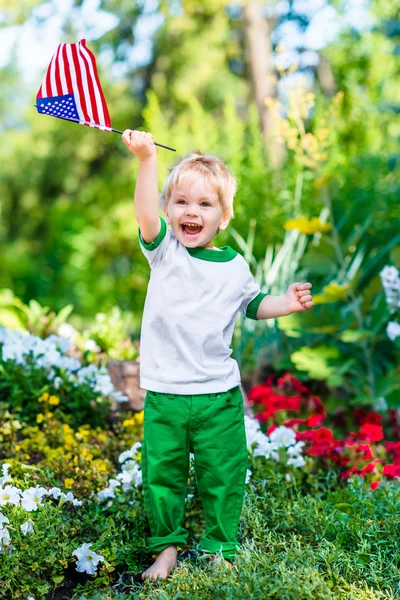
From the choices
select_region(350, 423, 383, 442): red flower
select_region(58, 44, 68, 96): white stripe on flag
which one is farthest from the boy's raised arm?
select_region(350, 423, 383, 442): red flower

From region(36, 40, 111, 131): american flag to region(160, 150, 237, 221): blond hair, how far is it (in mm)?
270

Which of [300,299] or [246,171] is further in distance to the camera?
[246,171]

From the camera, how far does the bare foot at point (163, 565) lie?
2.14m

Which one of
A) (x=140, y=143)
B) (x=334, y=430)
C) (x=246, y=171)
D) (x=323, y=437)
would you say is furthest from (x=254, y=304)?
(x=246, y=171)

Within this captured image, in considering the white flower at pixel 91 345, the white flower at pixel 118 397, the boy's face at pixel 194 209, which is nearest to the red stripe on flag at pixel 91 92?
the boy's face at pixel 194 209

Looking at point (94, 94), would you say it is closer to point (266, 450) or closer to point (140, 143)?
point (140, 143)

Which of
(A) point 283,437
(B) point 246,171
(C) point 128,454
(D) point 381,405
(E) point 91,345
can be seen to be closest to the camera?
(C) point 128,454

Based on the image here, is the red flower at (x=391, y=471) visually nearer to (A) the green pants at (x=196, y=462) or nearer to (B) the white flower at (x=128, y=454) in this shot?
(A) the green pants at (x=196, y=462)

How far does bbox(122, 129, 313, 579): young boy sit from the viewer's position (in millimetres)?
2170

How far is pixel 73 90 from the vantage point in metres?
2.20

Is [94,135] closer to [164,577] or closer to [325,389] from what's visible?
[325,389]

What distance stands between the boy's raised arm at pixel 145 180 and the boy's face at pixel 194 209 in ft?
0.29

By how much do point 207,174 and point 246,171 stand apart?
10.3 ft

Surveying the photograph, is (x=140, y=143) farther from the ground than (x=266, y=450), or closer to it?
farther from the ground
